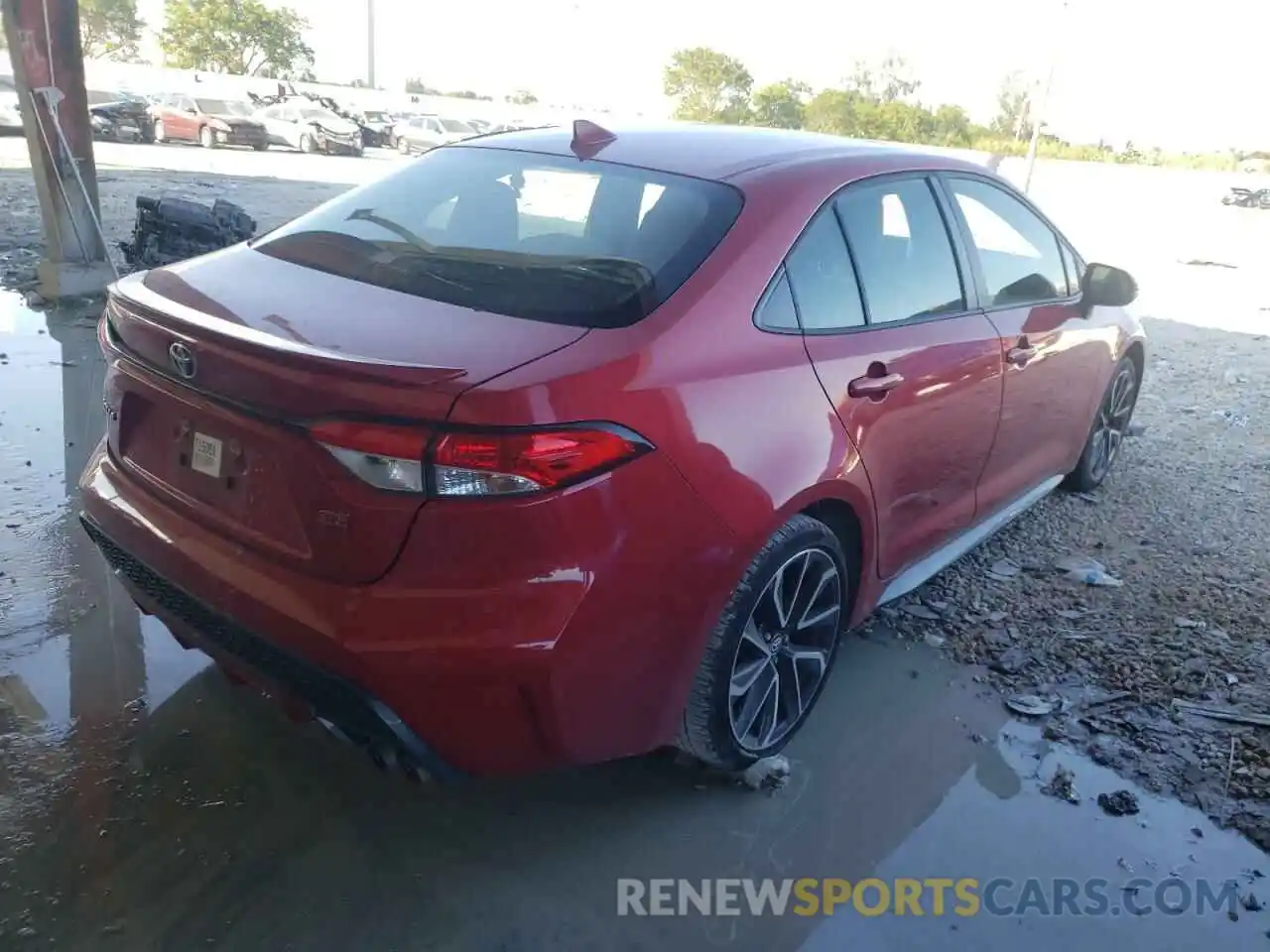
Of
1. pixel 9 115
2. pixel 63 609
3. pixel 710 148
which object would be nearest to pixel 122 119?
pixel 9 115

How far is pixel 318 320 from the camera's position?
2.30m

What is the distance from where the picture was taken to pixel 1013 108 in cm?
4894

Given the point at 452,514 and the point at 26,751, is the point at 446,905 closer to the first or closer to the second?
the point at 452,514

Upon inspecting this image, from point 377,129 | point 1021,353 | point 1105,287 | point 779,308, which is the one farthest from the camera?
point 377,129

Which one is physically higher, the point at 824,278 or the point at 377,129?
the point at 377,129

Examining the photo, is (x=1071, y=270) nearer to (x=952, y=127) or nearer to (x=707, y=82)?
(x=952, y=127)

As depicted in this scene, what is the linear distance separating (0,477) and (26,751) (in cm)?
211

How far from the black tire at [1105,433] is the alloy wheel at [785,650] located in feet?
8.24

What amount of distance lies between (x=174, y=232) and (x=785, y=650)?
7893 mm

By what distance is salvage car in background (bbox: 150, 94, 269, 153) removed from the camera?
2684cm

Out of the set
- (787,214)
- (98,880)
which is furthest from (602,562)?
(98,880)

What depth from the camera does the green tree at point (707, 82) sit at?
37.6 meters

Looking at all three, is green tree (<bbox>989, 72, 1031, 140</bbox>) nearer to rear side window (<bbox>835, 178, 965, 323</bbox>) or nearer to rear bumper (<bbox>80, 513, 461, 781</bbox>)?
rear side window (<bbox>835, 178, 965, 323</bbox>)

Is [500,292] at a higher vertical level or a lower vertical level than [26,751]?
higher
